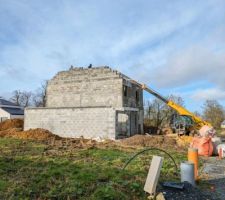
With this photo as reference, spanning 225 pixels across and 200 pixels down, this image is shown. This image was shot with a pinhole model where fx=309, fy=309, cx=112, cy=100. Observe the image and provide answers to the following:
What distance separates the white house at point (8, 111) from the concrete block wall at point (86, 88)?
21821 millimetres

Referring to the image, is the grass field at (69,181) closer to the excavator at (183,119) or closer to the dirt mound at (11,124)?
the excavator at (183,119)

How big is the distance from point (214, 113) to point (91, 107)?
28.3 metres

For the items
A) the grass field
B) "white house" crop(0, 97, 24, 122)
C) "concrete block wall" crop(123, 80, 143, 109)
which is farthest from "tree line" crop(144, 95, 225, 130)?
the grass field

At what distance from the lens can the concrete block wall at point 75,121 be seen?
25836 mm

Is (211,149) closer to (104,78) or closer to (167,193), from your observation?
(167,193)

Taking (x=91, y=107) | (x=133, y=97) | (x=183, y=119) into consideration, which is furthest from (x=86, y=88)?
(x=183, y=119)

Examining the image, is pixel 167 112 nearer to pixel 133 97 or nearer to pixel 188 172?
pixel 133 97

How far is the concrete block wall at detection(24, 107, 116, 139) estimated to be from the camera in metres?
25.8

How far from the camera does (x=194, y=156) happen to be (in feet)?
33.7

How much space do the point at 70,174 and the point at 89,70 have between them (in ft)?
71.0

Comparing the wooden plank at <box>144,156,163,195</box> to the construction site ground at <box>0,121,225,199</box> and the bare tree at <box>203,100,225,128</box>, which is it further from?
the bare tree at <box>203,100,225,128</box>

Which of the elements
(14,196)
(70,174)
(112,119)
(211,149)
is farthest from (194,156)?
(112,119)

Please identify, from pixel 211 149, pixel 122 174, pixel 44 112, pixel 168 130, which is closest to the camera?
pixel 122 174

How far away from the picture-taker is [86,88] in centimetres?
3041
